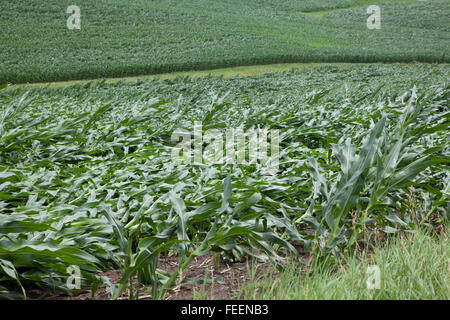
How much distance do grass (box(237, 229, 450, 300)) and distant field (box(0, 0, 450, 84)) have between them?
15018 millimetres

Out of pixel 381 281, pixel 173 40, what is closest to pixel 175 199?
pixel 381 281

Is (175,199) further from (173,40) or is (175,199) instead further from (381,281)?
(173,40)

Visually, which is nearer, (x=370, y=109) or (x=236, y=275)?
(x=236, y=275)

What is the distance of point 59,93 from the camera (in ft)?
33.1

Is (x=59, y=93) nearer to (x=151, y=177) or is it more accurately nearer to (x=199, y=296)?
(x=151, y=177)

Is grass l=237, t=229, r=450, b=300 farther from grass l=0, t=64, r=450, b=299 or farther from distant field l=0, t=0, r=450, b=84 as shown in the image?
distant field l=0, t=0, r=450, b=84

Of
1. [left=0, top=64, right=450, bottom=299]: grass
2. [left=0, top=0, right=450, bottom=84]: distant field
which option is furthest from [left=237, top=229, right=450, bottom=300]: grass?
[left=0, top=0, right=450, bottom=84]: distant field

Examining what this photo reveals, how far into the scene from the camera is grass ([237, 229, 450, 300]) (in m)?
1.65

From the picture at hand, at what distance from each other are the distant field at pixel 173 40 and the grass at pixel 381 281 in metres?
15.0

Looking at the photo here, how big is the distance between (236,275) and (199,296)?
0.41m

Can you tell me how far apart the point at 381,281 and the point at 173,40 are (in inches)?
820

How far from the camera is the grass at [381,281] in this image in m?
1.65

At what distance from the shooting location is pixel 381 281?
5.64 ft
